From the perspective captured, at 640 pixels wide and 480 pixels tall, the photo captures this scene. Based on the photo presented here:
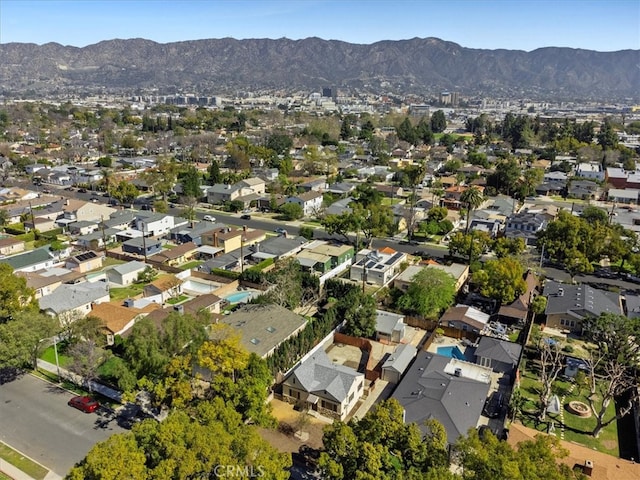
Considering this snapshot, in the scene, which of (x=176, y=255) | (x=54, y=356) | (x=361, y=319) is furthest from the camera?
(x=176, y=255)

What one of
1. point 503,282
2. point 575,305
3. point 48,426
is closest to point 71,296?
point 48,426

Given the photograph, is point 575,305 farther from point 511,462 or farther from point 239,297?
point 239,297

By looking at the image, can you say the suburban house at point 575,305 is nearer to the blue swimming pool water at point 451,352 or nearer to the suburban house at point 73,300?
the blue swimming pool water at point 451,352

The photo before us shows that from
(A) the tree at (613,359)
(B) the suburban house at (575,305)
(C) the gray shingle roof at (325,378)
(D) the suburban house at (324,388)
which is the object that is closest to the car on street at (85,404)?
(D) the suburban house at (324,388)

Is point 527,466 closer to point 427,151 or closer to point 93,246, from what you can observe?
point 93,246

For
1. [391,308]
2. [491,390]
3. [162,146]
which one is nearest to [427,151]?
[162,146]
